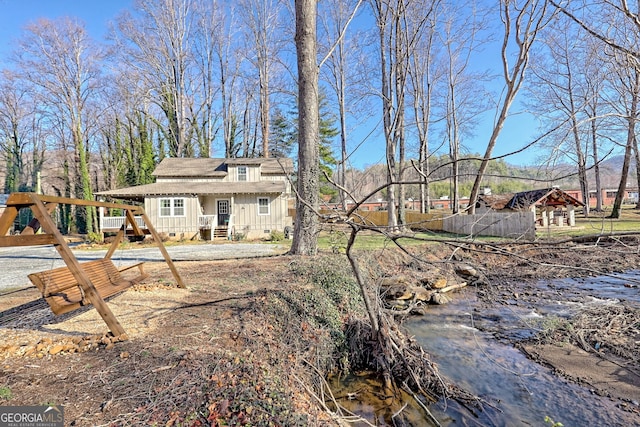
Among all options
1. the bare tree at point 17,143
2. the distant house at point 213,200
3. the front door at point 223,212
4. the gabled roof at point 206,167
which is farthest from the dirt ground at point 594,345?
the bare tree at point 17,143

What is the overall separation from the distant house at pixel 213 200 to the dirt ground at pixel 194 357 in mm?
12380

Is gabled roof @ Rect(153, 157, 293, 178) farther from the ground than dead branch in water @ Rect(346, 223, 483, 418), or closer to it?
farther from the ground

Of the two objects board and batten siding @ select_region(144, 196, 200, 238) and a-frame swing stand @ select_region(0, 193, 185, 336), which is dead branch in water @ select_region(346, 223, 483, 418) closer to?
a-frame swing stand @ select_region(0, 193, 185, 336)

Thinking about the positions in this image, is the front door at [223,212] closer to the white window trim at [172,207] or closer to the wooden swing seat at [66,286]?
the white window trim at [172,207]

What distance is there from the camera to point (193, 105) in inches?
1107

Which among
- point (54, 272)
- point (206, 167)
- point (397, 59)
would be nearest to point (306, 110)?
point (397, 59)

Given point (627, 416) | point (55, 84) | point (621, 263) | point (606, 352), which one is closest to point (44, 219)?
point (627, 416)

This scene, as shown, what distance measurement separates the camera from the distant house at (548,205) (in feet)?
55.2

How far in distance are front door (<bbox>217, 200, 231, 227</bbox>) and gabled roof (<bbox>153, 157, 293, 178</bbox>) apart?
2.47 metres

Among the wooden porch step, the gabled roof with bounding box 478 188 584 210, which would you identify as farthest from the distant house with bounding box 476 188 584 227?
the wooden porch step

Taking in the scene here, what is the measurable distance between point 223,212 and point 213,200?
99 centimetres

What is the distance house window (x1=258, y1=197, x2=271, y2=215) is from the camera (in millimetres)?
19203

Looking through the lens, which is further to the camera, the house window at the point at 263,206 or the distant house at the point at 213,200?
the house window at the point at 263,206

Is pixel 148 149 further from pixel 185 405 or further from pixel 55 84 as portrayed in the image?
pixel 185 405
